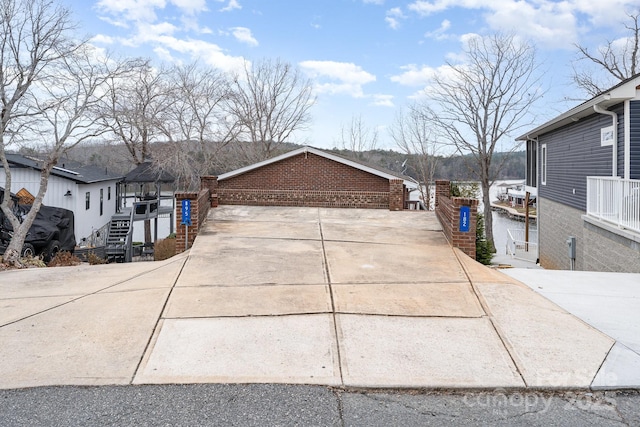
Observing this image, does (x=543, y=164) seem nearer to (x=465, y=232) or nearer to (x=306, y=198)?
(x=306, y=198)

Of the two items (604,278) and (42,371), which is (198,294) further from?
(604,278)

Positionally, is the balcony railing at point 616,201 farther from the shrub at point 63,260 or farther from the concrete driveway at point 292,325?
the shrub at point 63,260

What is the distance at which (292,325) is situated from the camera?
16.5 ft

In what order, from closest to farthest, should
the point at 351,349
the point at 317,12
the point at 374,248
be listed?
1. the point at 351,349
2. the point at 374,248
3. the point at 317,12

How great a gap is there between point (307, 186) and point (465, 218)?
335 inches

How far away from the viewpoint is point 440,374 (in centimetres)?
394

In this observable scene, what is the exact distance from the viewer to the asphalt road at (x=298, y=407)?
324 cm

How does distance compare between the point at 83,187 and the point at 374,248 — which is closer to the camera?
the point at 374,248

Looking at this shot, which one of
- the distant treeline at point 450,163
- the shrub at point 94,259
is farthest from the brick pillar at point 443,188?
the shrub at point 94,259

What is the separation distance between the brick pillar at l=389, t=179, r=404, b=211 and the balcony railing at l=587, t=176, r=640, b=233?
19.8 ft

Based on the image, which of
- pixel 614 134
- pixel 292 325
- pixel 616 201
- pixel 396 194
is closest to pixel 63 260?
pixel 396 194

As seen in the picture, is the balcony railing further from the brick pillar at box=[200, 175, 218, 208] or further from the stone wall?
the brick pillar at box=[200, 175, 218, 208]

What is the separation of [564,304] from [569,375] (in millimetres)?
2227

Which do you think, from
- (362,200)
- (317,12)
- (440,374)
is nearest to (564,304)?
(440,374)
